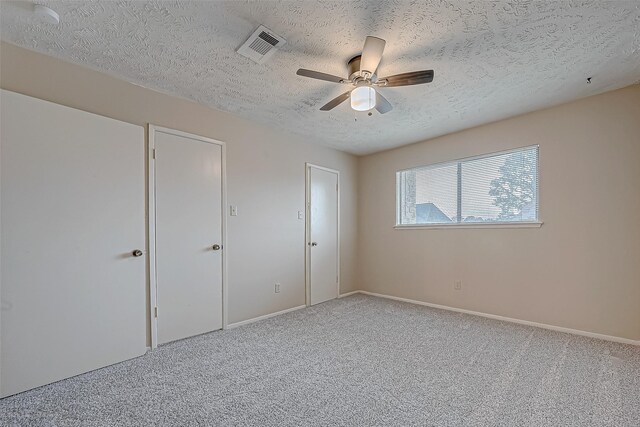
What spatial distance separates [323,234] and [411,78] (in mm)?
2814

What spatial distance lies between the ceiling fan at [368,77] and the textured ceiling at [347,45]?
160mm

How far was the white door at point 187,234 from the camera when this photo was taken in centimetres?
278

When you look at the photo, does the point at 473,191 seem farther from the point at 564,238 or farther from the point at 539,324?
the point at 539,324

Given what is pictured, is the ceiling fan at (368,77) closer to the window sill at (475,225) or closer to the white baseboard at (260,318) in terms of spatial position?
the window sill at (475,225)

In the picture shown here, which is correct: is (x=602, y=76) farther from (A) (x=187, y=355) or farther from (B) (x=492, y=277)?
(A) (x=187, y=355)

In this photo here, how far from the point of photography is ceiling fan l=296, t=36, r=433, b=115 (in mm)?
1904

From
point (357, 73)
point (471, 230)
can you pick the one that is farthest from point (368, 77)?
point (471, 230)

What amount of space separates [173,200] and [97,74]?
1.20 m

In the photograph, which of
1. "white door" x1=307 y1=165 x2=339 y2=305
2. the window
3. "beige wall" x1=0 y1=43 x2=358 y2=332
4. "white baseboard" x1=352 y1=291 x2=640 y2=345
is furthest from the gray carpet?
the window

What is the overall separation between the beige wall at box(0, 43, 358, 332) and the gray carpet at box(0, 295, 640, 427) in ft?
2.50

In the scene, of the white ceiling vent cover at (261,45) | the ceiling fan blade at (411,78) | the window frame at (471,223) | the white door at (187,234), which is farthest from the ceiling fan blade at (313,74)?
the window frame at (471,223)

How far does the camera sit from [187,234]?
2.95 meters

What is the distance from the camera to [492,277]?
3580 mm

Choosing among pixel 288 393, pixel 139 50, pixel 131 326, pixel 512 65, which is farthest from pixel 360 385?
pixel 139 50
